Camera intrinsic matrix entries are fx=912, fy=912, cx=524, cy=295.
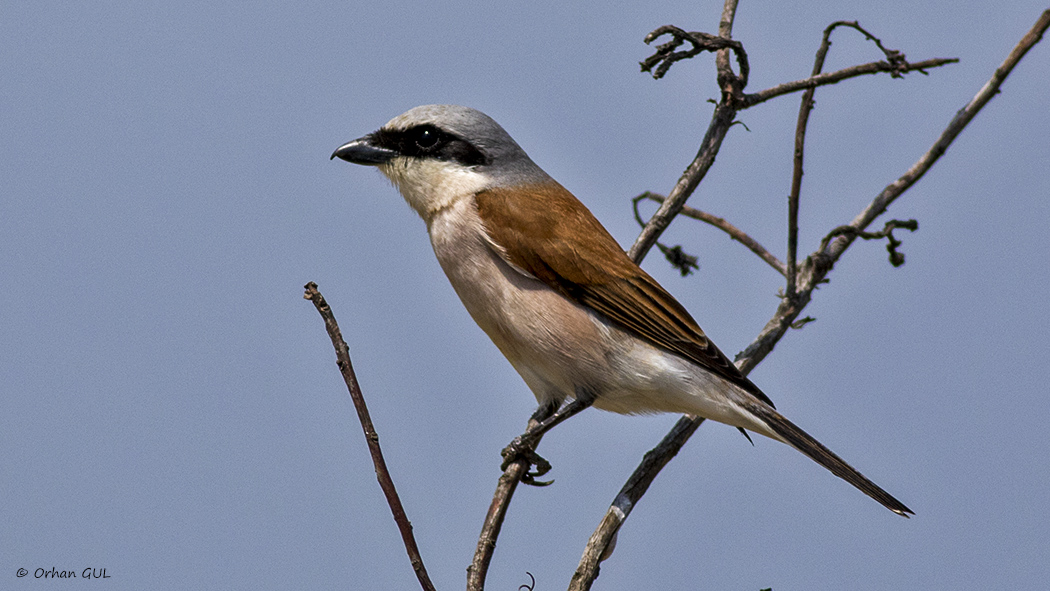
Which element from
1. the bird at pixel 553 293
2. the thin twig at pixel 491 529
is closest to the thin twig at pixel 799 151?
the bird at pixel 553 293

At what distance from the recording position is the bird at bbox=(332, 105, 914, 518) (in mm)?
3350

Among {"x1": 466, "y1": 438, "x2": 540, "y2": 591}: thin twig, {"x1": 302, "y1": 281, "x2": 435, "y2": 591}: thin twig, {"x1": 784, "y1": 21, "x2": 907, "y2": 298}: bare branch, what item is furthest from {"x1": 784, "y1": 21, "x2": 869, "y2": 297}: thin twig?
→ {"x1": 302, "y1": 281, "x2": 435, "y2": 591}: thin twig

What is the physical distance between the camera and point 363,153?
3770mm

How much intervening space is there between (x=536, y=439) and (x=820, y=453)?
1006 mm

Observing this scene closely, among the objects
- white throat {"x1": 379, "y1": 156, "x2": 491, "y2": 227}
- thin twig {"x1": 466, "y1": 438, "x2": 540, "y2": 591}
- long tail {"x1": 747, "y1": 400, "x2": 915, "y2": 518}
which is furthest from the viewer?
white throat {"x1": 379, "y1": 156, "x2": 491, "y2": 227}

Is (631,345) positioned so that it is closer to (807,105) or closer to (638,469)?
(638,469)

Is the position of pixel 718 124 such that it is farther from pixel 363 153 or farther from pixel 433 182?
pixel 363 153

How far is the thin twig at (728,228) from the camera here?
391 cm

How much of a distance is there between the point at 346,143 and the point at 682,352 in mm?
1619

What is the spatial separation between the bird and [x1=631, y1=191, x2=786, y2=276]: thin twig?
1.35 ft

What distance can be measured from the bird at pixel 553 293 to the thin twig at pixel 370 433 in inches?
43.4

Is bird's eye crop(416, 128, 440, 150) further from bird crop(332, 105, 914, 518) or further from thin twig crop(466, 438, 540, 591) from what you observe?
thin twig crop(466, 438, 540, 591)

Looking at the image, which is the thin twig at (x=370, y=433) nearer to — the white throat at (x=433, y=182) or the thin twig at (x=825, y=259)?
the white throat at (x=433, y=182)

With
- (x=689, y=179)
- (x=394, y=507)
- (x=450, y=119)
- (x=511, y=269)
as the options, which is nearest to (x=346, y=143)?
(x=450, y=119)
